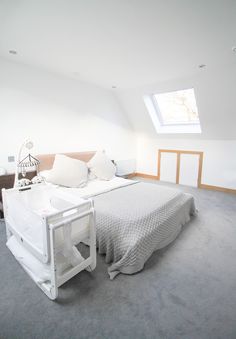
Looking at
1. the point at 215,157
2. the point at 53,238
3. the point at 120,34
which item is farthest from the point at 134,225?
the point at 215,157

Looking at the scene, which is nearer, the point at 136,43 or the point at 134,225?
the point at 134,225

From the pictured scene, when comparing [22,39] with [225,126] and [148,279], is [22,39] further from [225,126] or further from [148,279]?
[225,126]

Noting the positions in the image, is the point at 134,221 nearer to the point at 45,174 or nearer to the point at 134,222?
the point at 134,222

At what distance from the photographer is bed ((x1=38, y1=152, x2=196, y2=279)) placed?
1793 millimetres

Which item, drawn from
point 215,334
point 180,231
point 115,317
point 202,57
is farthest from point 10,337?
point 202,57

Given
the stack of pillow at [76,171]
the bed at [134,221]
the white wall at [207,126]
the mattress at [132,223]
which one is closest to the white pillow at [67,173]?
the stack of pillow at [76,171]

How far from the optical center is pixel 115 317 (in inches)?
54.0

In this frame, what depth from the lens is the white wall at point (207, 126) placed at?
3270 millimetres

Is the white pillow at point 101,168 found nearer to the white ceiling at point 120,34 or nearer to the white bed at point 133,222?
the white bed at point 133,222

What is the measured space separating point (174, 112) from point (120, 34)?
9.36 ft

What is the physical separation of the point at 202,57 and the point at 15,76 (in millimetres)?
2873

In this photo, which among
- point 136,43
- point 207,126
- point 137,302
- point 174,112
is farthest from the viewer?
point 174,112

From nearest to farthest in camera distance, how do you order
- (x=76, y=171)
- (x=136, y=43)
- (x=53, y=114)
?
(x=136, y=43)
(x=76, y=171)
(x=53, y=114)

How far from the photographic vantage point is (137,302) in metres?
1.50
